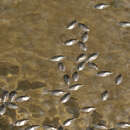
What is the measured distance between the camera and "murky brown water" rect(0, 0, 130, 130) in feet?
15.0


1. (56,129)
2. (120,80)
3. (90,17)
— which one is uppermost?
(90,17)

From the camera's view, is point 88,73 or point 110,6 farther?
point 110,6

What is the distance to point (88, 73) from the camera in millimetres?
4934

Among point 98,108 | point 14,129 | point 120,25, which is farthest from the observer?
point 120,25

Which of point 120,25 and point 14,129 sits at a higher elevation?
point 120,25

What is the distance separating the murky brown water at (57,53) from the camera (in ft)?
15.0

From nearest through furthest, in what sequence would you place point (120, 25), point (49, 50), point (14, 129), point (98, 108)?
point (14, 129)
point (98, 108)
point (49, 50)
point (120, 25)

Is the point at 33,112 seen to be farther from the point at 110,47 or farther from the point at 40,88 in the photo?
the point at 110,47

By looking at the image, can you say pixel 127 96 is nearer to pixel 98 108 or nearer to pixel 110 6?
pixel 98 108

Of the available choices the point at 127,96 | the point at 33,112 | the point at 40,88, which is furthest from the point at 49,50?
the point at 127,96

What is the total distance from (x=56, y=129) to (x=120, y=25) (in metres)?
2.13

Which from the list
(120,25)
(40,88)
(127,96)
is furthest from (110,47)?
(40,88)

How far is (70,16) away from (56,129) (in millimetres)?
2036

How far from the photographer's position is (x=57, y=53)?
200 inches
